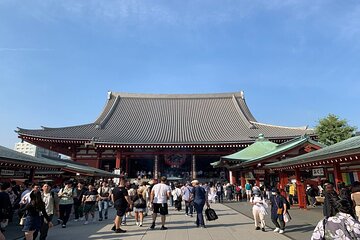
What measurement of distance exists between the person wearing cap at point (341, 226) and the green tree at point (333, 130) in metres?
27.3

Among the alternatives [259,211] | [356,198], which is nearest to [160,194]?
[259,211]

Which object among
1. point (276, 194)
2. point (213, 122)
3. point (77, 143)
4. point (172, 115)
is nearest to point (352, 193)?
point (276, 194)

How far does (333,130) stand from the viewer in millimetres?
28000

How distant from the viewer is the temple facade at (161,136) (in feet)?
84.1

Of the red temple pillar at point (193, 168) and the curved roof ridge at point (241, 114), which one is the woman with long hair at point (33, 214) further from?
the curved roof ridge at point (241, 114)

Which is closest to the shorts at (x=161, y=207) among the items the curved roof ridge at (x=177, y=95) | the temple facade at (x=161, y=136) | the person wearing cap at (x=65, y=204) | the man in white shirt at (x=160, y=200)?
the man in white shirt at (x=160, y=200)

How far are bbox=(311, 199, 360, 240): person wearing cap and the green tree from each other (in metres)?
27.3

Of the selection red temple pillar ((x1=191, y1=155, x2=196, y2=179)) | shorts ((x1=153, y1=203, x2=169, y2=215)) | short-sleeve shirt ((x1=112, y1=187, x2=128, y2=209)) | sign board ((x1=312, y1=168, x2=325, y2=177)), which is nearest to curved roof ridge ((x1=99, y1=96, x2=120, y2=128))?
red temple pillar ((x1=191, y1=155, x2=196, y2=179))

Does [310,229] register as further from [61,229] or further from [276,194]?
[61,229]

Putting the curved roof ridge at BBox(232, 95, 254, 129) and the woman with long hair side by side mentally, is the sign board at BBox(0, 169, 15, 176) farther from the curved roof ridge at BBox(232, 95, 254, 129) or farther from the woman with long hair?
the curved roof ridge at BBox(232, 95, 254, 129)

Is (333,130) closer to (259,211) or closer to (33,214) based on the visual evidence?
(259,211)

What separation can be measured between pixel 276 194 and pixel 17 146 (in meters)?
203

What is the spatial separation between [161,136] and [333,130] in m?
17.5

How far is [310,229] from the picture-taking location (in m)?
8.45
